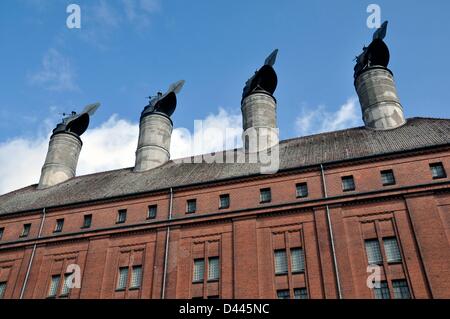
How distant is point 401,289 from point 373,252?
7.25 ft

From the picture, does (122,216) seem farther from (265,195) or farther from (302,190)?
(302,190)

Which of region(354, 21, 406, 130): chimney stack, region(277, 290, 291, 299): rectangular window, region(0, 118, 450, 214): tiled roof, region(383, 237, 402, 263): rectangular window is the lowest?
region(277, 290, 291, 299): rectangular window

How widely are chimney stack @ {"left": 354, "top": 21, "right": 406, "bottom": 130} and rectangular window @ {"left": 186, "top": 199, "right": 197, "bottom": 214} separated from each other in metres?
13.6

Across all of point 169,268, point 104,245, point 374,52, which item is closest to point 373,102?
point 374,52

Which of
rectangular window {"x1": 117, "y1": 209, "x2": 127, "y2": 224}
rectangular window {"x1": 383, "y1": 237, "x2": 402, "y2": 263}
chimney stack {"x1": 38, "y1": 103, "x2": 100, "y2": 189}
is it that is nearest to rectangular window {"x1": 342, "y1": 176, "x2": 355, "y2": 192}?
rectangular window {"x1": 383, "y1": 237, "x2": 402, "y2": 263}

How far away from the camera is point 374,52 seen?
34469mm

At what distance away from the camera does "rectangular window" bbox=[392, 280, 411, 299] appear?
20.3m

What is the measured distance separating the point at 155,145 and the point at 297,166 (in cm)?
1440

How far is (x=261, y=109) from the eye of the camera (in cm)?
3550

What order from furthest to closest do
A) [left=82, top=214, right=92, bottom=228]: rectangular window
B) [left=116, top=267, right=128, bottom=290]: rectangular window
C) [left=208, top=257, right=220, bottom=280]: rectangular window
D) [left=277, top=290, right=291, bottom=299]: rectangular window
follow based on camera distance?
[left=82, top=214, right=92, bottom=228]: rectangular window, [left=116, top=267, right=128, bottom=290]: rectangular window, [left=208, top=257, right=220, bottom=280]: rectangular window, [left=277, top=290, right=291, bottom=299]: rectangular window

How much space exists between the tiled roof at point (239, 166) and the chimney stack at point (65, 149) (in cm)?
172

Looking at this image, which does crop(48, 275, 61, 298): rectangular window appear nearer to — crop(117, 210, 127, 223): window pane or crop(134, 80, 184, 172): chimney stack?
crop(117, 210, 127, 223): window pane

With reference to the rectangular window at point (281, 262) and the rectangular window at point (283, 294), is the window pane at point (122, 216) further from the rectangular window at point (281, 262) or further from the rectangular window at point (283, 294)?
the rectangular window at point (283, 294)
